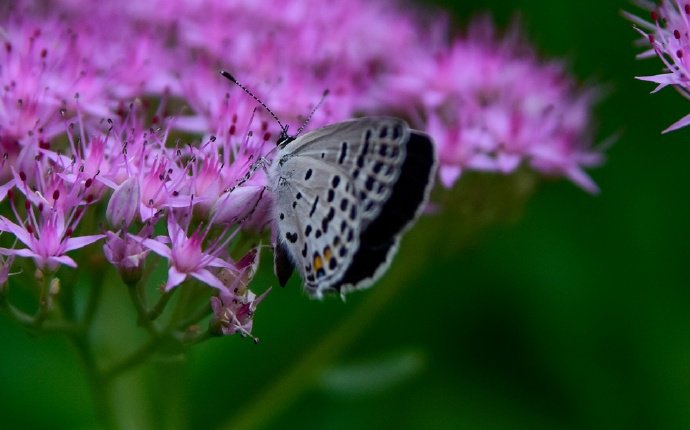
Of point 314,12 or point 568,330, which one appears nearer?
point 568,330

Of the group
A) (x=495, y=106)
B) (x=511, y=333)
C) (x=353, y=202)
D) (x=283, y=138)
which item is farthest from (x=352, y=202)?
(x=511, y=333)

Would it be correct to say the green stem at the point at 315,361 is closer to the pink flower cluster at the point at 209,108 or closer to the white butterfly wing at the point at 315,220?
the pink flower cluster at the point at 209,108

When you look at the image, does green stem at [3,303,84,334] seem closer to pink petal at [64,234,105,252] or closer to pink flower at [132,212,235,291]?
pink petal at [64,234,105,252]

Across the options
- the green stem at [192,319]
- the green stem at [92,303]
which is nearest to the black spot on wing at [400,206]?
the green stem at [192,319]

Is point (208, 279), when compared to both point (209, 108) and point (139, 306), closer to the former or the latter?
point (139, 306)

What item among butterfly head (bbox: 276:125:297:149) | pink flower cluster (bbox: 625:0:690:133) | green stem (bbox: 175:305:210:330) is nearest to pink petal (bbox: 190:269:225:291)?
green stem (bbox: 175:305:210:330)

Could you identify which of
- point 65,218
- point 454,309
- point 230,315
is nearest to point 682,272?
point 454,309

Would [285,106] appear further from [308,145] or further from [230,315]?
[230,315]
